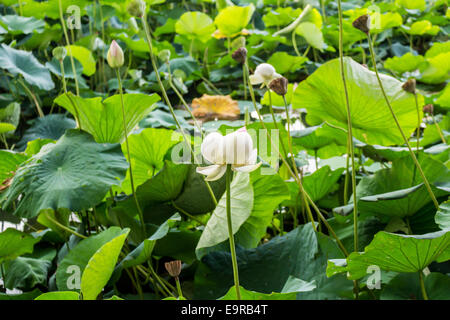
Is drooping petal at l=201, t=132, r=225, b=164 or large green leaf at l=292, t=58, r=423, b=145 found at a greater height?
drooping petal at l=201, t=132, r=225, b=164

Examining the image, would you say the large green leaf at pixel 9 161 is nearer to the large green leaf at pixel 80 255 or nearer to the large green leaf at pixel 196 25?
the large green leaf at pixel 80 255

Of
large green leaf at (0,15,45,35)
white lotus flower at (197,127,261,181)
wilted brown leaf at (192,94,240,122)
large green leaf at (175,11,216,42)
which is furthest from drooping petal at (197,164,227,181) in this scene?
large green leaf at (175,11,216,42)

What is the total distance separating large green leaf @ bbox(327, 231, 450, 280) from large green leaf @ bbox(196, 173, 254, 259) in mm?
148

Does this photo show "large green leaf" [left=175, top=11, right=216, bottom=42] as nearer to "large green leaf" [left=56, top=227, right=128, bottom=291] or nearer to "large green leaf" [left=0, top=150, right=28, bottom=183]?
"large green leaf" [left=0, top=150, right=28, bottom=183]

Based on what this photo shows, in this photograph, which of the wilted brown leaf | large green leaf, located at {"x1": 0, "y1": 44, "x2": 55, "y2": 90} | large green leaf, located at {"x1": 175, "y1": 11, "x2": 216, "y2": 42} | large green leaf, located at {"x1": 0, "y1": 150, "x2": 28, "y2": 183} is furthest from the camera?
large green leaf, located at {"x1": 175, "y1": 11, "x2": 216, "y2": 42}

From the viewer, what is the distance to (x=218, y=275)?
0.72 meters

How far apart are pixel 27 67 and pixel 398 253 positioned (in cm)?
166

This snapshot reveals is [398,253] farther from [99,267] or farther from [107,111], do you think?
[107,111]

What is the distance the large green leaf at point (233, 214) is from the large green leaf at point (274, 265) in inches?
3.8

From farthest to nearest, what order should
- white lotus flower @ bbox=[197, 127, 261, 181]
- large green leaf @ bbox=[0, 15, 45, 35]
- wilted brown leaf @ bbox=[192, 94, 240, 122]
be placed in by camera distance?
large green leaf @ bbox=[0, 15, 45, 35]
wilted brown leaf @ bbox=[192, 94, 240, 122]
white lotus flower @ bbox=[197, 127, 261, 181]

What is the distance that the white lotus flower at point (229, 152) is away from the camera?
1.47ft

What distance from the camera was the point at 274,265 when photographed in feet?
2.31

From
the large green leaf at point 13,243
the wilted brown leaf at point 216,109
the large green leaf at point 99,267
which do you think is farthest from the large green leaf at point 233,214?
the wilted brown leaf at point 216,109

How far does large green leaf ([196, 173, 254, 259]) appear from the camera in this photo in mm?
620
